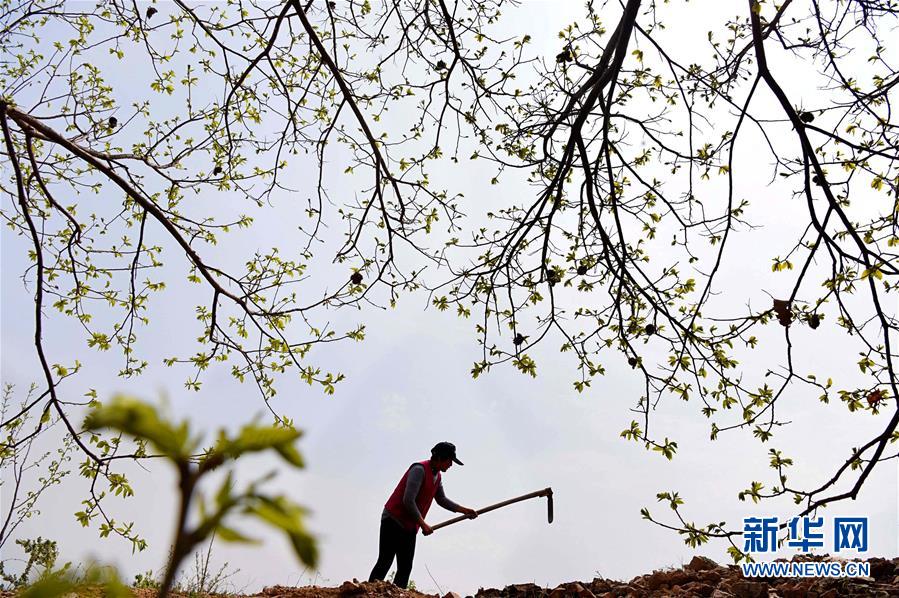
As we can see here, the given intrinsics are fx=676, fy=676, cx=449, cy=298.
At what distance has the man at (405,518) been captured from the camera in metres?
7.46

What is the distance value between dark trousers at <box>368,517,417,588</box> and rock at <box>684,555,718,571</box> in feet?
10.2

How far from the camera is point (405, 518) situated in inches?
295

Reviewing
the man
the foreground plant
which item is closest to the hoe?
the man

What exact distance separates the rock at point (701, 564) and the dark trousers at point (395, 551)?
10.2ft

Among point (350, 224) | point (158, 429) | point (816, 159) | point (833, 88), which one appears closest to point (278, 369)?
point (350, 224)

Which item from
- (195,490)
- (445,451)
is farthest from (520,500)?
(195,490)

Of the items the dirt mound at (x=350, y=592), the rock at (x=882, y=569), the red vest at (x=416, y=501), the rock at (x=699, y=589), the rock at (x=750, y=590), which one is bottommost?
the dirt mound at (x=350, y=592)

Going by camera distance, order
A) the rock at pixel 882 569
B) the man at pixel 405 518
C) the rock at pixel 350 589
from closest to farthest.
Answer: the rock at pixel 882 569 → the rock at pixel 350 589 → the man at pixel 405 518

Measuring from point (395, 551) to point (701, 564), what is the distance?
3361mm

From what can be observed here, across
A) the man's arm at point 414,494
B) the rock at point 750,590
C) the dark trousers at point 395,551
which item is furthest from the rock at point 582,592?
the dark trousers at point 395,551

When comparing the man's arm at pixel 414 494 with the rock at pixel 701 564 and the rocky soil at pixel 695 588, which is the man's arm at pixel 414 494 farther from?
the rock at pixel 701 564

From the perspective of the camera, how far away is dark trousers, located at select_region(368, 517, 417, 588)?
7461mm

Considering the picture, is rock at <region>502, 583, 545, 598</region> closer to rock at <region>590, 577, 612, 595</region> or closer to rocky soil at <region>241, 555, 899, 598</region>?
rocky soil at <region>241, 555, 899, 598</region>

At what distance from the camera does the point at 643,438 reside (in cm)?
455
